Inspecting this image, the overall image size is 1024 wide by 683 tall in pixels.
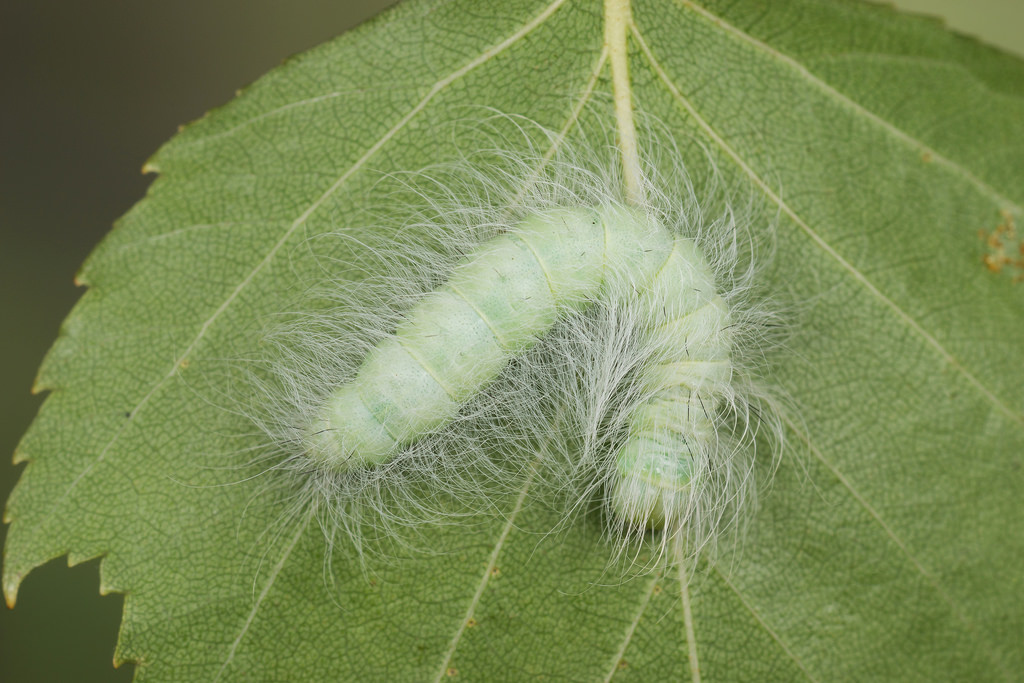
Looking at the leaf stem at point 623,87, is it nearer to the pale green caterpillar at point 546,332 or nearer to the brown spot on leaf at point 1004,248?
the pale green caterpillar at point 546,332

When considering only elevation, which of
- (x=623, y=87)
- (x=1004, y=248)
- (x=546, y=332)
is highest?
(x=623, y=87)

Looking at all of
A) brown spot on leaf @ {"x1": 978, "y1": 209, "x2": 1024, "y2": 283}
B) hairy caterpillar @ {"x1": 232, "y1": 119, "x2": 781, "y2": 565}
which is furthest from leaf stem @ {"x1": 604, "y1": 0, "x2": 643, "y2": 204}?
brown spot on leaf @ {"x1": 978, "y1": 209, "x2": 1024, "y2": 283}

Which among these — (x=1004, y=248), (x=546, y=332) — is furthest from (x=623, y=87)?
(x=1004, y=248)

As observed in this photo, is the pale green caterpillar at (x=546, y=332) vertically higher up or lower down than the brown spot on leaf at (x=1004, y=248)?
higher up

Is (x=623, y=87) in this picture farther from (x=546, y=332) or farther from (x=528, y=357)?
(x=528, y=357)

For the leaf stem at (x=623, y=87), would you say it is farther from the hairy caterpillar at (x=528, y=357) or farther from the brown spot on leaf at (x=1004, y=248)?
→ the brown spot on leaf at (x=1004, y=248)

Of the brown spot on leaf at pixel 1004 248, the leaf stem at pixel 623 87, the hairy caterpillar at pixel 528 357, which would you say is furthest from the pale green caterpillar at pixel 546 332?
the brown spot on leaf at pixel 1004 248
